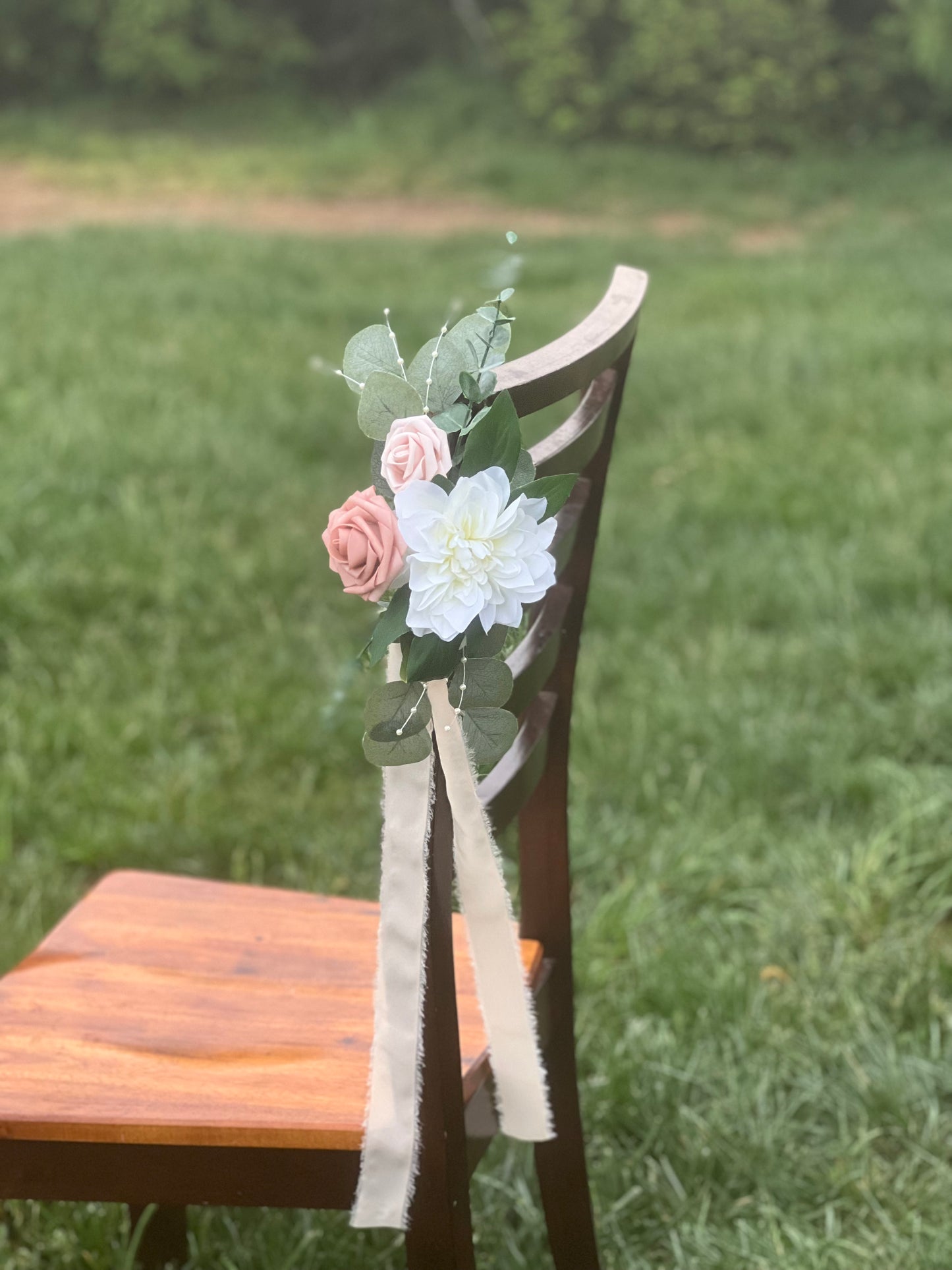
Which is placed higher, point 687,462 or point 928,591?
point 687,462

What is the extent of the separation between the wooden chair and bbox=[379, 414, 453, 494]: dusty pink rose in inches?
3.5

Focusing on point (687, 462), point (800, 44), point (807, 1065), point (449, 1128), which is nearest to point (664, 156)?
point (800, 44)

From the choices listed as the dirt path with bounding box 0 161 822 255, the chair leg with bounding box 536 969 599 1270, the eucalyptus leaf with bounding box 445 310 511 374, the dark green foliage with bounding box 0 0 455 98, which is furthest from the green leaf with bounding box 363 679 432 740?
the dark green foliage with bounding box 0 0 455 98

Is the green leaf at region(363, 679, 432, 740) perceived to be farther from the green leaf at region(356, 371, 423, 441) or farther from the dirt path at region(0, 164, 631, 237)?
the dirt path at region(0, 164, 631, 237)

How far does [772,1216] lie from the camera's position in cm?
187

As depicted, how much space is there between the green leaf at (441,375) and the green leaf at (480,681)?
17 centimetres

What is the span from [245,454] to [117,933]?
3.38m

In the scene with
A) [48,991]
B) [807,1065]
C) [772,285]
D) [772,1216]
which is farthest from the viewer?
[772,285]

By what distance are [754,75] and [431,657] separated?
46.9 feet

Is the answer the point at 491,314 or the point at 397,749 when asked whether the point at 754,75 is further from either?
the point at 397,749

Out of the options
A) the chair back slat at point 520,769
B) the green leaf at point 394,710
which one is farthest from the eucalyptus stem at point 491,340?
the chair back slat at point 520,769

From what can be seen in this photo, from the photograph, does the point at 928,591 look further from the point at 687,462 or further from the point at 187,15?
→ the point at 187,15

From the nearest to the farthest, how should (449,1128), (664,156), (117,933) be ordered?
(449,1128) < (117,933) < (664,156)

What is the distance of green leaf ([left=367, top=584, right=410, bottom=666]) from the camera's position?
961 millimetres
